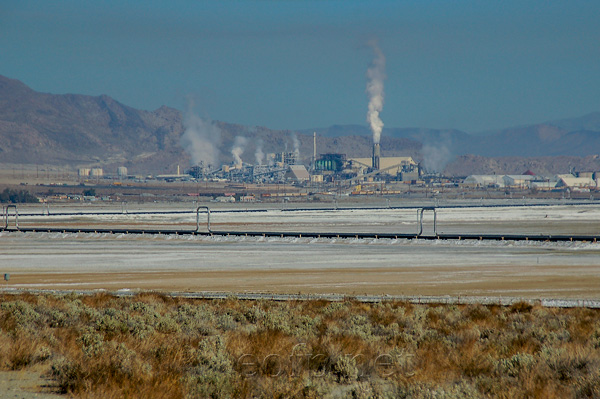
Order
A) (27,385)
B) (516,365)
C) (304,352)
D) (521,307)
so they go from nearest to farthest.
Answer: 1. (27,385)
2. (516,365)
3. (304,352)
4. (521,307)

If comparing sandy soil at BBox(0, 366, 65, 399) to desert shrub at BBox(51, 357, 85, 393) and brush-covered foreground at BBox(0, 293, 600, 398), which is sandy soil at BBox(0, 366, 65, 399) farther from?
brush-covered foreground at BBox(0, 293, 600, 398)

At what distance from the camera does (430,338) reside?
14.7 m

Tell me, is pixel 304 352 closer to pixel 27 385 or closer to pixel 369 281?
pixel 27 385

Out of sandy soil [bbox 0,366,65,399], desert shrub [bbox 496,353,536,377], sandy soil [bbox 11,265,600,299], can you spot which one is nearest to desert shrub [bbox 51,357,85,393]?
sandy soil [bbox 0,366,65,399]

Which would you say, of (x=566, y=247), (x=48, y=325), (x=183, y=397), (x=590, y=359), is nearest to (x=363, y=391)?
(x=183, y=397)

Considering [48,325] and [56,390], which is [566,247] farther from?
[56,390]

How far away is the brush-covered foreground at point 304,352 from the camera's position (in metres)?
9.66

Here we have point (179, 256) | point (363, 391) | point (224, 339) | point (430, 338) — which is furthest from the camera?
point (179, 256)

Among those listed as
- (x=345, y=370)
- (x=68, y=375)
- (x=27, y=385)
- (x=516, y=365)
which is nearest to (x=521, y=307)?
(x=516, y=365)

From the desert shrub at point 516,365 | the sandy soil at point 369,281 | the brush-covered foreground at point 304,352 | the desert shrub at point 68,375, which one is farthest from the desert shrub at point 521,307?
the desert shrub at point 68,375

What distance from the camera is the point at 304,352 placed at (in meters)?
12.2

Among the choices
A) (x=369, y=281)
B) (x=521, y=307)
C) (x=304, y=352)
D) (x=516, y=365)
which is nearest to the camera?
(x=516, y=365)

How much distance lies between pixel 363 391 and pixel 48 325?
8688 mm

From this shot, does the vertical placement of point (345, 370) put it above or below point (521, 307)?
above
